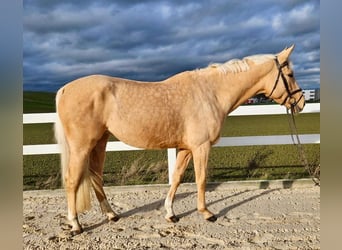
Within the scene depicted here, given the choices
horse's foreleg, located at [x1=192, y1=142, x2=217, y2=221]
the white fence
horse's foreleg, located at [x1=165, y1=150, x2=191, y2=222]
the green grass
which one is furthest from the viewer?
the white fence

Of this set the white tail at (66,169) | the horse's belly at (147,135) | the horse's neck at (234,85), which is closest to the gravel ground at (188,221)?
the white tail at (66,169)

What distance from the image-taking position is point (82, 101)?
296 centimetres

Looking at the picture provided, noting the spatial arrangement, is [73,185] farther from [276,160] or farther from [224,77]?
[276,160]

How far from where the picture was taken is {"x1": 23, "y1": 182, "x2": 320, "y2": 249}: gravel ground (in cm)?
285

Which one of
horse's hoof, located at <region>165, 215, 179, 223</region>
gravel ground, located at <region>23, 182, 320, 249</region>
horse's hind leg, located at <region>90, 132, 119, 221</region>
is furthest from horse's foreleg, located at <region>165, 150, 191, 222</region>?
horse's hind leg, located at <region>90, 132, 119, 221</region>

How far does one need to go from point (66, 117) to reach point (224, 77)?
170 centimetres

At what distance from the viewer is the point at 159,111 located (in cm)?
310

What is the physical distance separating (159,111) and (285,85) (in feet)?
4.54

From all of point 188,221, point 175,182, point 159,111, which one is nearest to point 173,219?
point 188,221

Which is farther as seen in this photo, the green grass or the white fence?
the white fence

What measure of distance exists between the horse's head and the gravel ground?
4.29 ft

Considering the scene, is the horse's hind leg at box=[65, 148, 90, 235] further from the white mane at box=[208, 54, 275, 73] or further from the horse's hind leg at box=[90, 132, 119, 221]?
the white mane at box=[208, 54, 275, 73]

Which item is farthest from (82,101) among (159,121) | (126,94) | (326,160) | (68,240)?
(326,160)

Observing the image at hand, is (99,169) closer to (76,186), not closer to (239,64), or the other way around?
(76,186)
